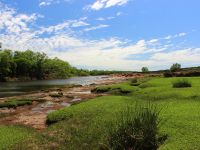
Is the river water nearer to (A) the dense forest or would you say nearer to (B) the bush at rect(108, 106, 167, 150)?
(A) the dense forest

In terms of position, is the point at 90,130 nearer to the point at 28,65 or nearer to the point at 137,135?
the point at 137,135

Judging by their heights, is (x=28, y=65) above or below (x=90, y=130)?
above

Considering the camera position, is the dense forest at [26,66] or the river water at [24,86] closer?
the river water at [24,86]

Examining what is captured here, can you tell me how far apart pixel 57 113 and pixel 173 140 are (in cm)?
1124

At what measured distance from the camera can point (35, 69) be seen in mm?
141125

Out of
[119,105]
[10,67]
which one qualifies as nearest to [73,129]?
[119,105]

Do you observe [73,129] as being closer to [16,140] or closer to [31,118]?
[16,140]

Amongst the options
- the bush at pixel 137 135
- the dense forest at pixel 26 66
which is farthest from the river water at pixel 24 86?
the bush at pixel 137 135

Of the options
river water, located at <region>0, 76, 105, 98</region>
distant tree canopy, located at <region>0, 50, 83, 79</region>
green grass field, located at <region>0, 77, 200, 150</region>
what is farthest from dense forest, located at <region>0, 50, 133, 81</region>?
green grass field, located at <region>0, 77, 200, 150</region>

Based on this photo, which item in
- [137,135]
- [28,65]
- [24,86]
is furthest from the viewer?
[28,65]

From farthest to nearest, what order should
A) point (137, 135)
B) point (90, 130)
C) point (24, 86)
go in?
point (24, 86) < point (90, 130) < point (137, 135)

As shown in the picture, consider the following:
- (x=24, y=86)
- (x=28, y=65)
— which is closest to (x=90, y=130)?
(x=24, y=86)

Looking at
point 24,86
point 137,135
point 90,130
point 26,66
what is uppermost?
point 26,66

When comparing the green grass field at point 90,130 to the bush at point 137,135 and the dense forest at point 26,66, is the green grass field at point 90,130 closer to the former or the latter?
the bush at point 137,135
